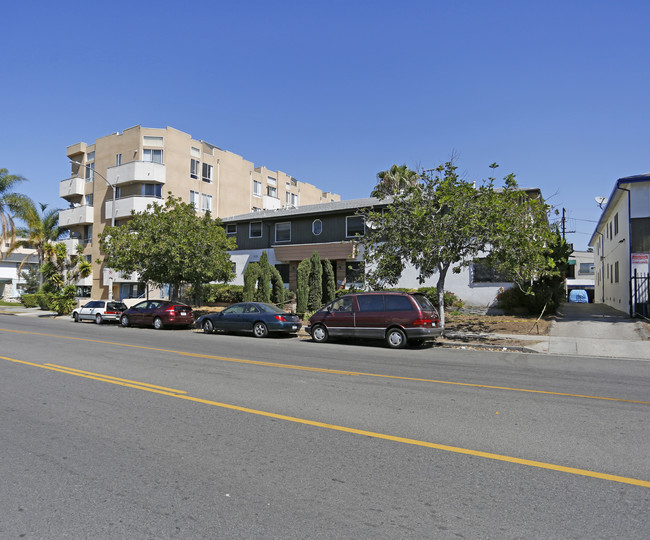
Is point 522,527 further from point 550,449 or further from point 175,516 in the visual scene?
point 175,516

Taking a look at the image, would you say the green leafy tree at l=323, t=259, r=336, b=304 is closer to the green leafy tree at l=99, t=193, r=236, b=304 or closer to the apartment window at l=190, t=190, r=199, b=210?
the green leafy tree at l=99, t=193, r=236, b=304

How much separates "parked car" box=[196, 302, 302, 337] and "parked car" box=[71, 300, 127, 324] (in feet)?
29.2

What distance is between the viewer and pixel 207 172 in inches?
1705

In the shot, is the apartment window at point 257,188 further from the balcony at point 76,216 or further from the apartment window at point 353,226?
the apartment window at point 353,226

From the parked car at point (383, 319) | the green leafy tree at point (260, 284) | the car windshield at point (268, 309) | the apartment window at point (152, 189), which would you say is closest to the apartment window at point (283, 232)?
the green leafy tree at point (260, 284)

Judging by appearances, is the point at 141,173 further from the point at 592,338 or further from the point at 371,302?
the point at 592,338

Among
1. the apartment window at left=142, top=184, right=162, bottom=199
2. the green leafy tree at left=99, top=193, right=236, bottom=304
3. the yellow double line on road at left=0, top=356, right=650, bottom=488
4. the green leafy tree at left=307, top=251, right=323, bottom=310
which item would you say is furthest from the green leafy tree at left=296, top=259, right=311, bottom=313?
the apartment window at left=142, top=184, right=162, bottom=199

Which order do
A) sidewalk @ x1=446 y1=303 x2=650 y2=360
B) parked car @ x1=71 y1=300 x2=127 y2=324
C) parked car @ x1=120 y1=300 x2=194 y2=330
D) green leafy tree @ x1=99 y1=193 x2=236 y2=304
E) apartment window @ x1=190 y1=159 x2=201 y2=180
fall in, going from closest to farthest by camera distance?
sidewalk @ x1=446 y1=303 x2=650 y2=360
parked car @ x1=120 y1=300 x2=194 y2=330
green leafy tree @ x1=99 y1=193 x2=236 y2=304
parked car @ x1=71 y1=300 x2=127 y2=324
apartment window @ x1=190 y1=159 x2=201 y2=180

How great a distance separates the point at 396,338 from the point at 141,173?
30407 millimetres

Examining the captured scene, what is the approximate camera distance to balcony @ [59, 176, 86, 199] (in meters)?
43.4

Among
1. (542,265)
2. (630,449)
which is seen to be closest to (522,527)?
(630,449)

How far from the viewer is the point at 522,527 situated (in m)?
3.31

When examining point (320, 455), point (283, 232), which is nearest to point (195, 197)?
point (283, 232)

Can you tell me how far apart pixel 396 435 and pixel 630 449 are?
94.4 inches
